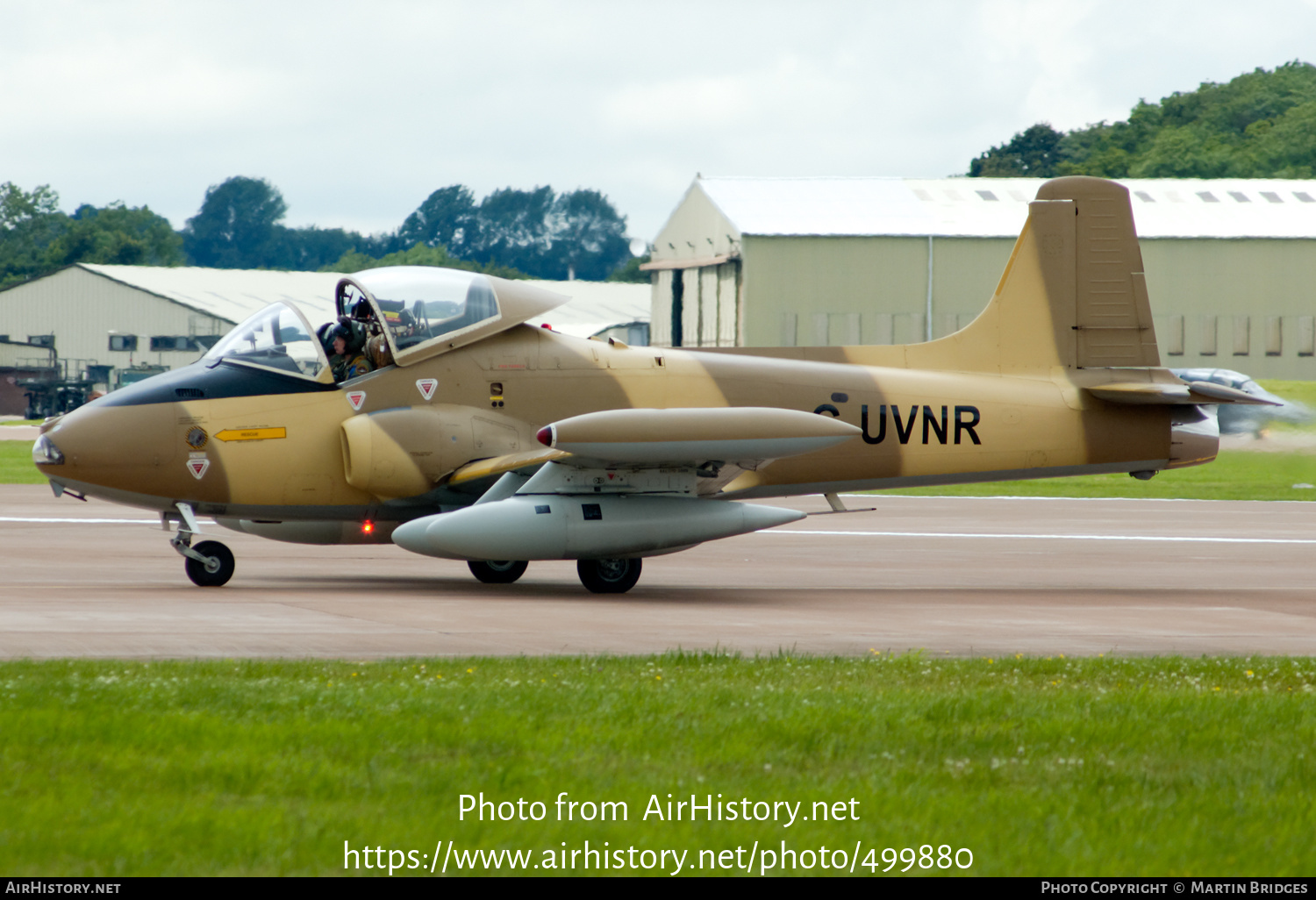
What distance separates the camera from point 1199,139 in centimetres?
9938

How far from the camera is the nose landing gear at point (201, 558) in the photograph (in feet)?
46.7

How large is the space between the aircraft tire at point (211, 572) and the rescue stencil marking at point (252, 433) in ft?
3.47

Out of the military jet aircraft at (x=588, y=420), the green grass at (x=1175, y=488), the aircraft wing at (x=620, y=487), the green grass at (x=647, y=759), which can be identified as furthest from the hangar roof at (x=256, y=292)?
the green grass at (x=647, y=759)

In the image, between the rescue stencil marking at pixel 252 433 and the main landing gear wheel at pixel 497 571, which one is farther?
the main landing gear wheel at pixel 497 571

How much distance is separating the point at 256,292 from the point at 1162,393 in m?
83.1

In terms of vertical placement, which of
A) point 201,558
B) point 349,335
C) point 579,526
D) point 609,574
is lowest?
point 609,574

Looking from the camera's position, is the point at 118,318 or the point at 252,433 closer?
the point at 252,433

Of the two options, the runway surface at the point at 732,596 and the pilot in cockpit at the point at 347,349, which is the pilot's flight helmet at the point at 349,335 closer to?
the pilot in cockpit at the point at 347,349

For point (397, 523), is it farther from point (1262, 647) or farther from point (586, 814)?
point (586, 814)

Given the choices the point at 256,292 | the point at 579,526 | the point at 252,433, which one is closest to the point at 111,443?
the point at 252,433

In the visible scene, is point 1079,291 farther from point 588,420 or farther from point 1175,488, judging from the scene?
point 1175,488

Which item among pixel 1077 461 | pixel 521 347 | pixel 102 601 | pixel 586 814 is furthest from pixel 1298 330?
pixel 586 814

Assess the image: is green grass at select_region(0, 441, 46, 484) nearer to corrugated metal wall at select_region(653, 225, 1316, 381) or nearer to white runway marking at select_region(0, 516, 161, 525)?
white runway marking at select_region(0, 516, 161, 525)
